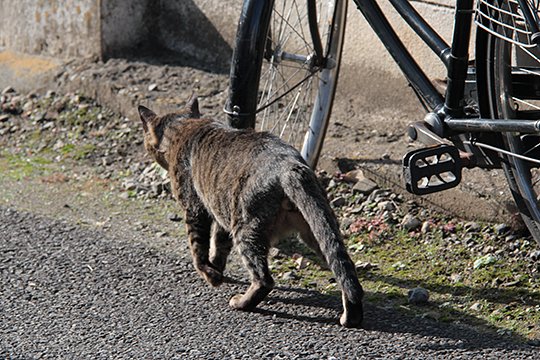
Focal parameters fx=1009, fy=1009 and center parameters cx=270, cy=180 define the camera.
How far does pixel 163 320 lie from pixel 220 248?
545 mm

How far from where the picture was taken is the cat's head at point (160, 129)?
16.1ft

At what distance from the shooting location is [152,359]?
3.76 metres

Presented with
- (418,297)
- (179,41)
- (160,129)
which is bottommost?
(418,297)

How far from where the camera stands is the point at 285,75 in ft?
18.5

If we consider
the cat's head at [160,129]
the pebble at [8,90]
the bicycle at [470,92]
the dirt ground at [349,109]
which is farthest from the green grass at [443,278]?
the pebble at [8,90]

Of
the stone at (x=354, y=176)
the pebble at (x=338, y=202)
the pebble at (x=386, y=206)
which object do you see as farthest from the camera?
the stone at (x=354, y=176)

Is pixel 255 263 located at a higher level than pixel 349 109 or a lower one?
lower

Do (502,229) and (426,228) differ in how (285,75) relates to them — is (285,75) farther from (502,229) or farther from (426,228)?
(502,229)

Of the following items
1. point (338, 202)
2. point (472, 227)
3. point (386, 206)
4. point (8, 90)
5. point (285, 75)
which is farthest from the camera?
point (8, 90)

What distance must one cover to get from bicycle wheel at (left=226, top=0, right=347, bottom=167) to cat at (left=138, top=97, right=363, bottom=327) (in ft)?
0.80

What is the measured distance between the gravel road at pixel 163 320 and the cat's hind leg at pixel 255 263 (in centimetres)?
9

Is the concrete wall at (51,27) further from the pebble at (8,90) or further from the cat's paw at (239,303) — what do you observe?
the cat's paw at (239,303)

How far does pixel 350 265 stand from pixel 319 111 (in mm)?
1589

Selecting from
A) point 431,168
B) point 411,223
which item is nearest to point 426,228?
point 411,223
